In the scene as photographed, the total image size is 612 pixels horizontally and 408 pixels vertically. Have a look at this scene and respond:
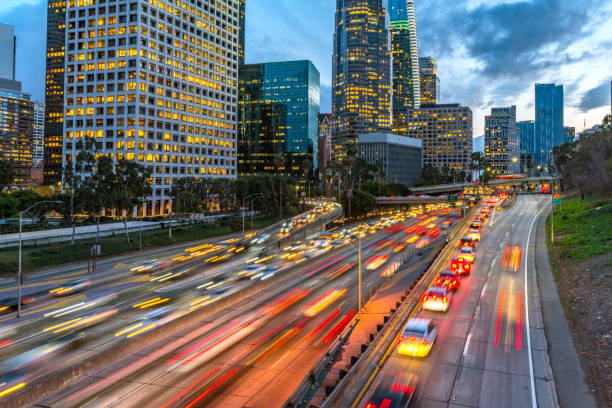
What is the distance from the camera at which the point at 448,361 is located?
23141 mm

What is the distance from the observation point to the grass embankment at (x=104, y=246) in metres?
49.8

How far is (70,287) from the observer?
131ft

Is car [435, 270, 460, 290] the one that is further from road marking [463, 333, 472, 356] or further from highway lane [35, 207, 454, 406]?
road marking [463, 333, 472, 356]

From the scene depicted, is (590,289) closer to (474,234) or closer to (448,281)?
(448,281)

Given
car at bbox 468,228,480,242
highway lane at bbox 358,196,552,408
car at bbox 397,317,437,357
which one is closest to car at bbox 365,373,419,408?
highway lane at bbox 358,196,552,408

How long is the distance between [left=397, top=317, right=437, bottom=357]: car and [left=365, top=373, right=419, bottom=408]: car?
2.47 meters

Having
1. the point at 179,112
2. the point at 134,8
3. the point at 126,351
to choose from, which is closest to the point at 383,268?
the point at 126,351

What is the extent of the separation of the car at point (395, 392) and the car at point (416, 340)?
2.47 meters

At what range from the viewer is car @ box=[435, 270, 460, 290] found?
36.9 metres

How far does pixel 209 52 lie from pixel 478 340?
141 meters

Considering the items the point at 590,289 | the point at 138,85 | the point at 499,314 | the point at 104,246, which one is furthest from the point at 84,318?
the point at 138,85

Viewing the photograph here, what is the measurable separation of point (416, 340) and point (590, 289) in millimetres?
21652

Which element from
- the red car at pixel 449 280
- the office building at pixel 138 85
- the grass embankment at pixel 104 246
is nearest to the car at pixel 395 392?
the red car at pixel 449 280

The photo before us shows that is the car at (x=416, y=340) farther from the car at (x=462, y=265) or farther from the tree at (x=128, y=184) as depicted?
the tree at (x=128, y=184)
